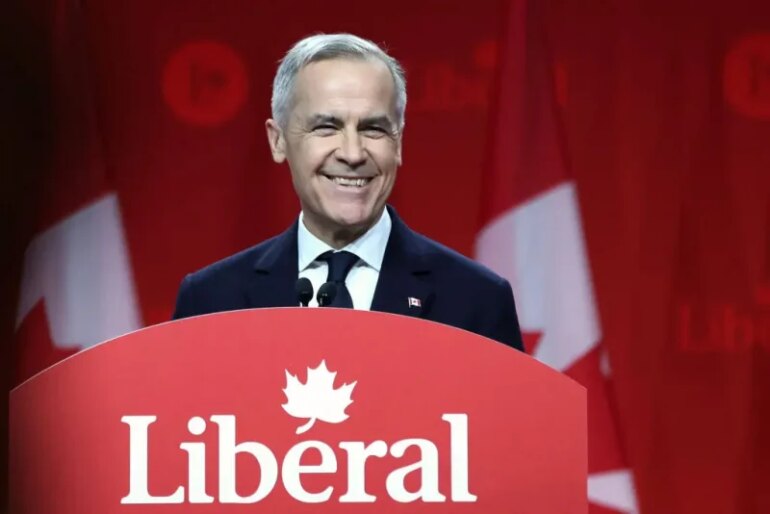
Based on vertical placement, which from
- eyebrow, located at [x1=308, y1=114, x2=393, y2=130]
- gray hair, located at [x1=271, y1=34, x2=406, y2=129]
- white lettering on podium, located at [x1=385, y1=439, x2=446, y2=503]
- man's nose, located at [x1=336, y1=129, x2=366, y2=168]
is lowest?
white lettering on podium, located at [x1=385, y1=439, x2=446, y2=503]

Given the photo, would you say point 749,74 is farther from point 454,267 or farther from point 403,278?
point 403,278

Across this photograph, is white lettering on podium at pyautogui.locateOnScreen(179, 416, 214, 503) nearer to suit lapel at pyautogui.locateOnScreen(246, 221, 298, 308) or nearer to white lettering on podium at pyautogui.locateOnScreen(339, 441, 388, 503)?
white lettering on podium at pyautogui.locateOnScreen(339, 441, 388, 503)

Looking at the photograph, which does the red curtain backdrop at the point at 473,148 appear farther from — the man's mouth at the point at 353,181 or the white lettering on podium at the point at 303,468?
the white lettering on podium at the point at 303,468

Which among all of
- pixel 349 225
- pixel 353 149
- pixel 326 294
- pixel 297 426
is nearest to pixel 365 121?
pixel 353 149

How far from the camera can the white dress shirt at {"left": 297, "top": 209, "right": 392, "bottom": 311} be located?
133cm

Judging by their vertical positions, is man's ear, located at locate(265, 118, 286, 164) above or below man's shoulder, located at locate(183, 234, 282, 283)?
above

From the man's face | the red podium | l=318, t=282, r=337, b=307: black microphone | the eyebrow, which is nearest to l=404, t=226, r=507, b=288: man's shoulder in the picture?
the man's face

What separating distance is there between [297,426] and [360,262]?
1.96 feet

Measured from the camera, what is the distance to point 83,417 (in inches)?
29.7

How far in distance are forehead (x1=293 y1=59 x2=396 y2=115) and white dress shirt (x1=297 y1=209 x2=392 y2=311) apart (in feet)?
0.64

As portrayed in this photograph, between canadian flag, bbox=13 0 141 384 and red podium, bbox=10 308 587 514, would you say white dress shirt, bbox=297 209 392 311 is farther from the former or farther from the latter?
canadian flag, bbox=13 0 141 384

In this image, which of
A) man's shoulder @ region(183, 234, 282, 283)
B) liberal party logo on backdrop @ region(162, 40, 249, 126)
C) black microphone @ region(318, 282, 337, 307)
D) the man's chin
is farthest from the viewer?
liberal party logo on backdrop @ region(162, 40, 249, 126)

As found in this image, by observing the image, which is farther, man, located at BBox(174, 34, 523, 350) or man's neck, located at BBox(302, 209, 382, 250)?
man's neck, located at BBox(302, 209, 382, 250)

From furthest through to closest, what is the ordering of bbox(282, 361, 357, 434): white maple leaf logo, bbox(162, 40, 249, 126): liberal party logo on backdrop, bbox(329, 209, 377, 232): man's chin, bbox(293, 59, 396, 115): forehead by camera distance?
bbox(162, 40, 249, 126): liberal party logo on backdrop < bbox(329, 209, 377, 232): man's chin < bbox(293, 59, 396, 115): forehead < bbox(282, 361, 357, 434): white maple leaf logo
